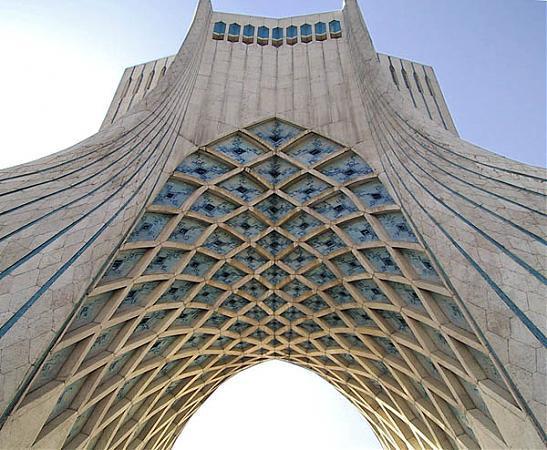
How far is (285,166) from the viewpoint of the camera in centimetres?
1024

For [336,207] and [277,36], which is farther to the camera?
[277,36]

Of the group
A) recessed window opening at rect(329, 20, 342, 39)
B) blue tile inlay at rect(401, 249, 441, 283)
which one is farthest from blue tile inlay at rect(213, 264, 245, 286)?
recessed window opening at rect(329, 20, 342, 39)

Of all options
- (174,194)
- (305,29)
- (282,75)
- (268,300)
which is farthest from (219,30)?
(268,300)

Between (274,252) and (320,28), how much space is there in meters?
7.57

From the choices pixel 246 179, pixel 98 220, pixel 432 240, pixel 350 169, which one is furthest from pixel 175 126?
pixel 432 240

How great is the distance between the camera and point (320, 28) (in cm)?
1320

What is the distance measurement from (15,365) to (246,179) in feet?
21.2

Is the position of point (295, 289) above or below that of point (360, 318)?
above

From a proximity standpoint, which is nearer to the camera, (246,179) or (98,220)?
(98,220)

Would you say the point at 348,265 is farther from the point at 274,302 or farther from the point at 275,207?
the point at 274,302

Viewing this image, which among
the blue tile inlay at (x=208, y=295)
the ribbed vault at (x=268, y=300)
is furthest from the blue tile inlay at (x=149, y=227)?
the blue tile inlay at (x=208, y=295)

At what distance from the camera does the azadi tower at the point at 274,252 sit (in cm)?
595

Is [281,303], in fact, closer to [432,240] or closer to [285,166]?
[285,166]

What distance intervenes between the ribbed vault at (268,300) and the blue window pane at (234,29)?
4.56 meters
